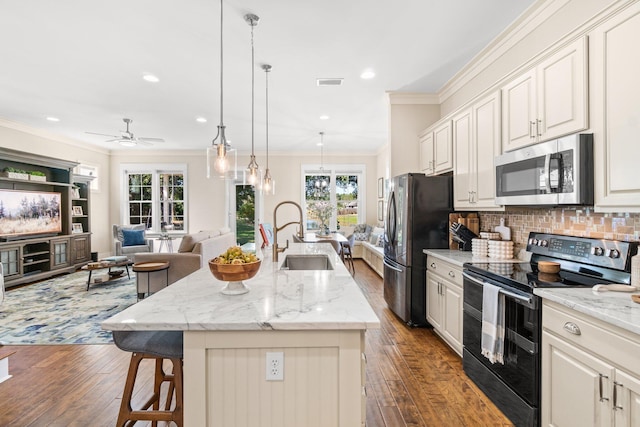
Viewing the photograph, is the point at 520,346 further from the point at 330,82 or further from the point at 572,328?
the point at 330,82

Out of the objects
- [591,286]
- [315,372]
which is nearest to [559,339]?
[591,286]

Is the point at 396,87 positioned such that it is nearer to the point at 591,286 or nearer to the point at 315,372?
the point at 591,286

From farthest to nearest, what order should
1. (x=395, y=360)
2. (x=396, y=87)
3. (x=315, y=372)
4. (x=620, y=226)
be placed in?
(x=396, y=87) < (x=395, y=360) < (x=620, y=226) < (x=315, y=372)

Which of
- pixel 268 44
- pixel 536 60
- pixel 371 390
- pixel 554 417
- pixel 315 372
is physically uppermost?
pixel 268 44

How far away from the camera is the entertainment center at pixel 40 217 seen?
5148mm

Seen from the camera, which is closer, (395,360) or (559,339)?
(559,339)

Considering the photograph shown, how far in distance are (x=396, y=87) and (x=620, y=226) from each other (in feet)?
9.31

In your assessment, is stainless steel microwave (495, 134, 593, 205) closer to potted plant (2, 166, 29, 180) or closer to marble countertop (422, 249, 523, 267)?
marble countertop (422, 249, 523, 267)

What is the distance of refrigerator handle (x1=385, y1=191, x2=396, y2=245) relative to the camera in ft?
12.3

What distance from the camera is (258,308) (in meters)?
1.42

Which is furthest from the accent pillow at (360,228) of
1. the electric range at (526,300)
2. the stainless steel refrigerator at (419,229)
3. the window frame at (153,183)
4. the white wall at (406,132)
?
the electric range at (526,300)

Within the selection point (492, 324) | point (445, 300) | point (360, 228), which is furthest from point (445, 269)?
point (360, 228)

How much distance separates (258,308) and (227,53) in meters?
2.68

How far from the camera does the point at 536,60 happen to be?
217 centimetres
